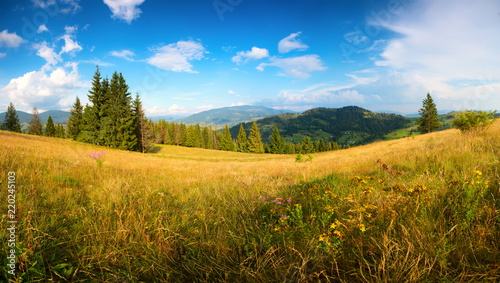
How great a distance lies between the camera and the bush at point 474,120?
327 inches

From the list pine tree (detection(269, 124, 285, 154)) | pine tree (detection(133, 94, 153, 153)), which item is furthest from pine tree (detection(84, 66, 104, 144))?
pine tree (detection(269, 124, 285, 154))

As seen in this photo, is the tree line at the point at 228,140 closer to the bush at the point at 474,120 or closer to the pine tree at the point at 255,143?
the pine tree at the point at 255,143

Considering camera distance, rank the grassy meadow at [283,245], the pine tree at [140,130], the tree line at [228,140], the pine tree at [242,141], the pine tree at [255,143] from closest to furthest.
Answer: the grassy meadow at [283,245]
the pine tree at [140,130]
the pine tree at [255,143]
the tree line at [228,140]
the pine tree at [242,141]

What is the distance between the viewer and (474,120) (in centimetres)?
890

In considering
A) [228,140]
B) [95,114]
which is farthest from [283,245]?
[228,140]

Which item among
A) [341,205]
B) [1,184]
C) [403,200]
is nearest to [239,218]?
[341,205]

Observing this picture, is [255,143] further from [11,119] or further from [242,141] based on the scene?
[11,119]

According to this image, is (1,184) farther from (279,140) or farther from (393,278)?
(279,140)

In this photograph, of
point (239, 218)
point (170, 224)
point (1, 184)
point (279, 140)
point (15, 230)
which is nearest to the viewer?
point (15, 230)

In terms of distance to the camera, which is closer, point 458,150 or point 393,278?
point 393,278

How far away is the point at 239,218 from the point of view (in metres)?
2.71

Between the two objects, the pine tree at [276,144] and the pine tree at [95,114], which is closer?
the pine tree at [95,114]

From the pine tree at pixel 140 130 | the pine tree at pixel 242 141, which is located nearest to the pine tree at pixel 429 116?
the pine tree at pixel 242 141

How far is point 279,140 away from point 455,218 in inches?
2713
